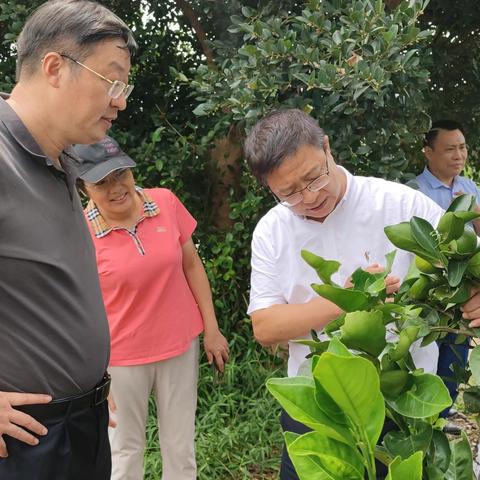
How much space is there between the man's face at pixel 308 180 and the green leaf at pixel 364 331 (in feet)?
3.34

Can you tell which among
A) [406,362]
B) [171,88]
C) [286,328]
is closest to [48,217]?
[286,328]

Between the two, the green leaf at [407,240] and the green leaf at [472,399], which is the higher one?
the green leaf at [407,240]

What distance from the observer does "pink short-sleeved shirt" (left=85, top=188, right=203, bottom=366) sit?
9.26ft

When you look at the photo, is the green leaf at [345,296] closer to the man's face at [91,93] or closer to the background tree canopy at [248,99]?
the man's face at [91,93]

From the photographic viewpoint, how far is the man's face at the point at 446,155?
4.14 meters

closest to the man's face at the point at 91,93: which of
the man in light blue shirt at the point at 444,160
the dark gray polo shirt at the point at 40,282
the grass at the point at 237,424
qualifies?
the dark gray polo shirt at the point at 40,282

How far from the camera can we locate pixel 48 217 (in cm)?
177

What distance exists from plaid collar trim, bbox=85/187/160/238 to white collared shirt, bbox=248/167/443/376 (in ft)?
3.18

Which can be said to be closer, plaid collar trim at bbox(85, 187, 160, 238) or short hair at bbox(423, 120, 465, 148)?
plaid collar trim at bbox(85, 187, 160, 238)

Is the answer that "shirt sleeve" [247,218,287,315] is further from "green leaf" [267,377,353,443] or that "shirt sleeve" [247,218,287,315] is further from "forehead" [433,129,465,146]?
"forehead" [433,129,465,146]

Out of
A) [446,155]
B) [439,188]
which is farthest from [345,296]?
[446,155]

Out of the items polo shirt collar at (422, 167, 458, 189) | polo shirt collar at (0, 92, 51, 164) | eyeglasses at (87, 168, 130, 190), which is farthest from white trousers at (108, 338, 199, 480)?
polo shirt collar at (422, 167, 458, 189)

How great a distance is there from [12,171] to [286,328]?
2.99 ft

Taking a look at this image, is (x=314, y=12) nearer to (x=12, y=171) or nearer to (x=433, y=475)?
(x=12, y=171)
